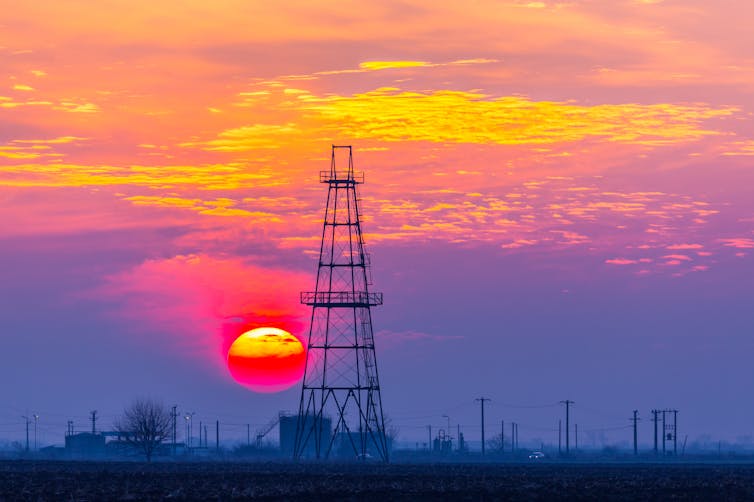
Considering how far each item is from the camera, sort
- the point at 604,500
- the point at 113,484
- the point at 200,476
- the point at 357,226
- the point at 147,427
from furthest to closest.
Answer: the point at 147,427
the point at 357,226
the point at 200,476
the point at 113,484
the point at 604,500

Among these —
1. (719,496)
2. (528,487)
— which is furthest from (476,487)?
(719,496)

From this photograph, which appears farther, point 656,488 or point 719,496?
point 656,488

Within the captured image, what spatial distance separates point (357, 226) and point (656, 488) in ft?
142

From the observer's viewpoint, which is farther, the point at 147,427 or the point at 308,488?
the point at 147,427

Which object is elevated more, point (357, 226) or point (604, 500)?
point (357, 226)

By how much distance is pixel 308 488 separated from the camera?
65625 millimetres

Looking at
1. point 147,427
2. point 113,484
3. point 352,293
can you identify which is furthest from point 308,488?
point 147,427

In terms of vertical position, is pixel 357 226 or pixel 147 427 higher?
pixel 357 226

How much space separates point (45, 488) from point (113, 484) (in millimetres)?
5483

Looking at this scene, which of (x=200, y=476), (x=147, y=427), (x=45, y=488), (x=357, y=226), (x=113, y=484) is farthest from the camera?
(x=147, y=427)

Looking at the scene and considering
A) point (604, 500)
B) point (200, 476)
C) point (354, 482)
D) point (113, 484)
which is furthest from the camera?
point (200, 476)

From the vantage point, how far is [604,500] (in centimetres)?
5916

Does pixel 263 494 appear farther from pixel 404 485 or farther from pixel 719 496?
pixel 719 496

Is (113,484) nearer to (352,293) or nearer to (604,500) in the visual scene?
→ (604,500)
